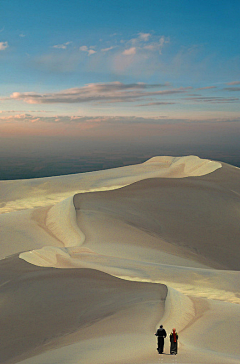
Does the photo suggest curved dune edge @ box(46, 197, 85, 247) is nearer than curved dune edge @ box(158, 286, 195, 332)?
No

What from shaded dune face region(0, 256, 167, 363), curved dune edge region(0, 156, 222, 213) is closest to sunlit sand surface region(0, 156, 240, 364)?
shaded dune face region(0, 256, 167, 363)

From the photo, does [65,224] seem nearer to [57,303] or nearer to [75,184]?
[57,303]

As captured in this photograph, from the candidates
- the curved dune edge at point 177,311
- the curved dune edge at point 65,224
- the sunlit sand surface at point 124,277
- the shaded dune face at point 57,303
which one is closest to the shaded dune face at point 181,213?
the sunlit sand surface at point 124,277

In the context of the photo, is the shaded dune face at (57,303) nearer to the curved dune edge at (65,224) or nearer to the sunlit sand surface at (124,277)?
the sunlit sand surface at (124,277)

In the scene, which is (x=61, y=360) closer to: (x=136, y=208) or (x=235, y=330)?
(x=235, y=330)

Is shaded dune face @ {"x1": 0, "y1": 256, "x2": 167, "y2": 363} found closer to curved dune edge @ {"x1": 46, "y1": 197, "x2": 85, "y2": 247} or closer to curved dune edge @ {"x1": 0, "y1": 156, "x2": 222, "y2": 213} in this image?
curved dune edge @ {"x1": 46, "y1": 197, "x2": 85, "y2": 247}
